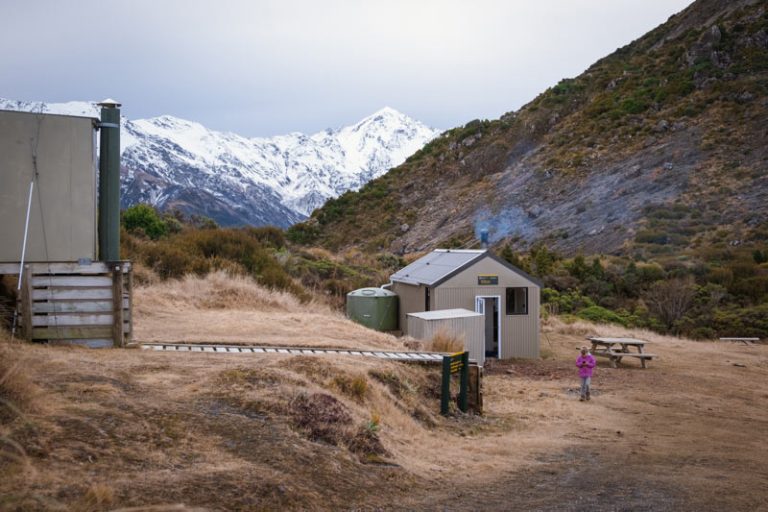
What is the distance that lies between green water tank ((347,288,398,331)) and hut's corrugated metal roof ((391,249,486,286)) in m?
0.74

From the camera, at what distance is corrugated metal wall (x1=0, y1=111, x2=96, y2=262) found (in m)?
9.98

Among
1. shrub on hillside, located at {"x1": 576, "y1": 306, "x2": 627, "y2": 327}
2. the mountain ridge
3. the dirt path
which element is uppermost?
the mountain ridge

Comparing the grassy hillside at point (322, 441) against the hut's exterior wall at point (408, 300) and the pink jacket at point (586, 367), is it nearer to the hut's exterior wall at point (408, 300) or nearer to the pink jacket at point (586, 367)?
the pink jacket at point (586, 367)

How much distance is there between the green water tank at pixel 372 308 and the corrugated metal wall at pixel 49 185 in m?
10.4

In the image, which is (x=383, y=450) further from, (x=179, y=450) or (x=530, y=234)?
(x=530, y=234)

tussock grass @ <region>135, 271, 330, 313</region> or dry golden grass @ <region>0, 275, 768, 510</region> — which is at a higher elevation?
tussock grass @ <region>135, 271, 330, 313</region>

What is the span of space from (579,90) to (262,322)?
160ft

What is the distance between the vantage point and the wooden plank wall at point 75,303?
975 centimetres

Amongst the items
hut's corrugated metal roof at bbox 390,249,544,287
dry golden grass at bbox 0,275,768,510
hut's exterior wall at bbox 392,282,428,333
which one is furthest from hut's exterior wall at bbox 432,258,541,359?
dry golden grass at bbox 0,275,768,510

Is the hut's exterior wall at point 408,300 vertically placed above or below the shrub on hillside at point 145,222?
below

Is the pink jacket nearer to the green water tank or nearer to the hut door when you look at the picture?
the hut door

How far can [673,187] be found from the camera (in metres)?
42.0

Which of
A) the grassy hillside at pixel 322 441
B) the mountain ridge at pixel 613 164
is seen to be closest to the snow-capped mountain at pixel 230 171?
the mountain ridge at pixel 613 164

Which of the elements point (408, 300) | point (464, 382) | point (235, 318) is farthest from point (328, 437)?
point (408, 300)
